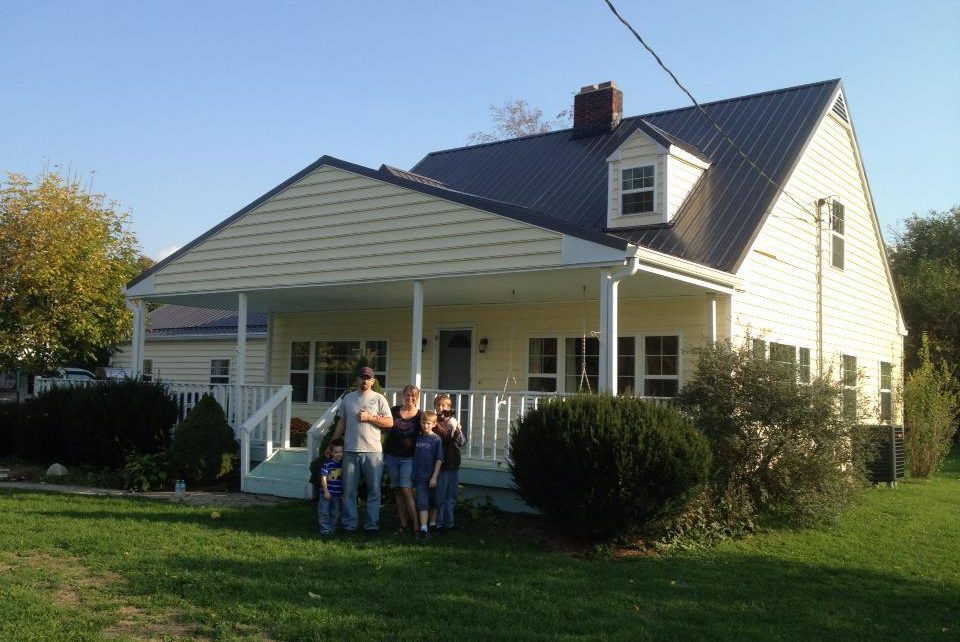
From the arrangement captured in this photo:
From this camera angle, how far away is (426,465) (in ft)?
30.6

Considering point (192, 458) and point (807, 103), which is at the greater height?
point (807, 103)

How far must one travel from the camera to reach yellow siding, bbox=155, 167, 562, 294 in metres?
11.3

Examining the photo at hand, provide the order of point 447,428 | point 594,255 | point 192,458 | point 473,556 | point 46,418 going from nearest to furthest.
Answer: point 473,556, point 447,428, point 594,255, point 192,458, point 46,418

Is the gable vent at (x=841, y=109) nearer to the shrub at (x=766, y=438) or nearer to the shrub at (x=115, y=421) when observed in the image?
the shrub at (x=766, y=438)

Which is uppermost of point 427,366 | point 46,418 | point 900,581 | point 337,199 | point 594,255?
point 337,199

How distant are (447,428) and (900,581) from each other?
15.0 ft

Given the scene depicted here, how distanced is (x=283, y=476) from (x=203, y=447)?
1257mm

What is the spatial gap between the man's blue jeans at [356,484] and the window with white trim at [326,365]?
7.17 metres

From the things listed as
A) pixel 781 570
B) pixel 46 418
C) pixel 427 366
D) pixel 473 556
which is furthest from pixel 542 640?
pixel 46 418

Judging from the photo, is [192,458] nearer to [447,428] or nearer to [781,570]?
[447,428]

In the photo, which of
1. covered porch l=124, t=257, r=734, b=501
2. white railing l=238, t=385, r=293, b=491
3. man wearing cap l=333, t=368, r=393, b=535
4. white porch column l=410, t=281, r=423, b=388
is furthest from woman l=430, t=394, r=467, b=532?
white railing l=238, t=385, r=293, b=491

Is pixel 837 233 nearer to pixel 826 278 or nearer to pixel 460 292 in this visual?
pixel 826 278

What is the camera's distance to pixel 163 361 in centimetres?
2825

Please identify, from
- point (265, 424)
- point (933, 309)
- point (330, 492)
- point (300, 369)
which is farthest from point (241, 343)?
point (933, 309)
